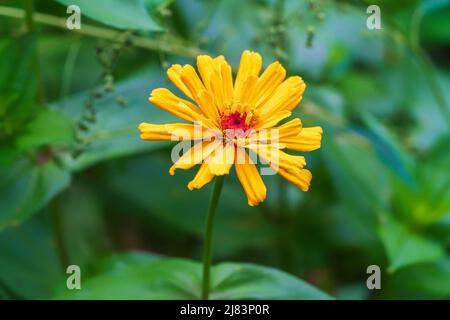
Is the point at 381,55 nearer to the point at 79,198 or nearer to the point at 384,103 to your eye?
the point at 384,103

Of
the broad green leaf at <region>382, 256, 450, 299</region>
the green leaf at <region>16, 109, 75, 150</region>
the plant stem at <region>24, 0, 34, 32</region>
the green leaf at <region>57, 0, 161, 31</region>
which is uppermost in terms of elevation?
the plant stem at <region>24, 0, 34, 32</region>

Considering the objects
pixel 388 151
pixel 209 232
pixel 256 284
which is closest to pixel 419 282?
pixel 388 151

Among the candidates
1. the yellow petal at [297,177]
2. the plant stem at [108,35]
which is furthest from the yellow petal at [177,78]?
the plant stem at [108,35]

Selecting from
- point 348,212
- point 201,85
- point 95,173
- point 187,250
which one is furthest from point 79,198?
point 201,85

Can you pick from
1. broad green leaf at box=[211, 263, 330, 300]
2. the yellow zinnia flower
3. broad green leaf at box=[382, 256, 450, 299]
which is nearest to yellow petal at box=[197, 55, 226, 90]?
the yellow zinnia flower

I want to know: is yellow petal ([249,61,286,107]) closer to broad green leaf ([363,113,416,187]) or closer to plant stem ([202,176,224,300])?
plant stem ([202,176,224,300])

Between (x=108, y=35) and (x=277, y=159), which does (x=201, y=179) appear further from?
(x=108, y=35)
